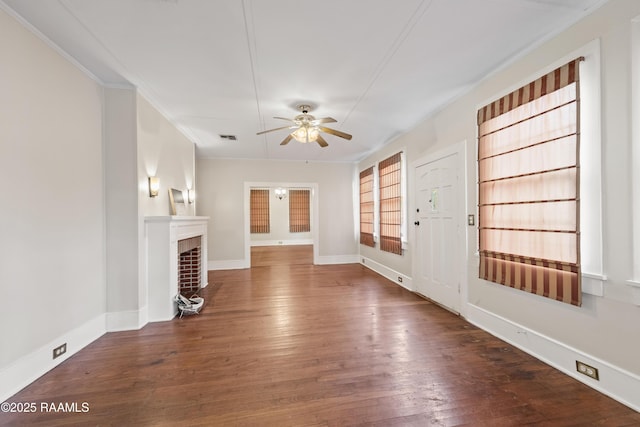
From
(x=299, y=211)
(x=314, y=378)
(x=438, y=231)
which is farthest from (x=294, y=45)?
(x=299, y=211)

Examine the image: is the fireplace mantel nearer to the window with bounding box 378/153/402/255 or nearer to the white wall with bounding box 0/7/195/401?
the white wall with bounding box 0/7/195/401

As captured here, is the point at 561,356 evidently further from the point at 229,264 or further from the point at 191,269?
the point at 229,264

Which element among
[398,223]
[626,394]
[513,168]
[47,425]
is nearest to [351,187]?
[398,223]

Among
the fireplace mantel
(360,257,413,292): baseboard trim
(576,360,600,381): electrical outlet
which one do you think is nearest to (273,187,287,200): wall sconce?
(360,257,413,292): baseboard trim

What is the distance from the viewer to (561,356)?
6.57 feet

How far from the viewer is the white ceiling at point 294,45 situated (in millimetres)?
1758

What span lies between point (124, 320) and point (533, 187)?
442cm

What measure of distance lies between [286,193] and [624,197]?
9.95 meters

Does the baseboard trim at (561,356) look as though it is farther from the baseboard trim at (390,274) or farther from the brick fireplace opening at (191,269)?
the brick fireplace opening at (191,269)

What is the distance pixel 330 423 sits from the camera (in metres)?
1.51

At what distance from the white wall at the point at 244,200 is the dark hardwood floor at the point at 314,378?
10.4 feet

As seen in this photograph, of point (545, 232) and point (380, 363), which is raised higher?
point (545, 232)

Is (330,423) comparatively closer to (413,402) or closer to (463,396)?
(413,402)

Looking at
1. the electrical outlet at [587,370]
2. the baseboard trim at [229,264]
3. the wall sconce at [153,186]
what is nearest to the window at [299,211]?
the baseboard trim at [229,264]
